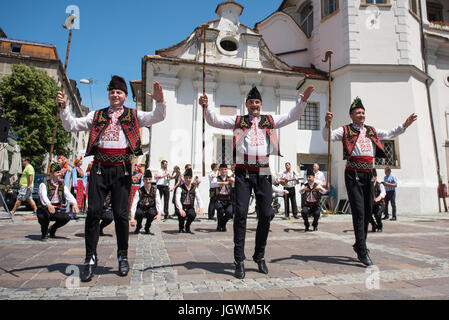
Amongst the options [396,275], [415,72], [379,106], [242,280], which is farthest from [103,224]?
[415,72]

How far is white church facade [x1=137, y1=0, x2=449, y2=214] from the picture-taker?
15.1 meters

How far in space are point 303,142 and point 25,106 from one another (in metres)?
23.9

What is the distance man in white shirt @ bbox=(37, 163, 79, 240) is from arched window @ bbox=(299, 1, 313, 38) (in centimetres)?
1886

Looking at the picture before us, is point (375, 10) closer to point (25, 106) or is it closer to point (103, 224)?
point (103, 224)

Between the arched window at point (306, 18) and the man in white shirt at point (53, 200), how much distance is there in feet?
61.9

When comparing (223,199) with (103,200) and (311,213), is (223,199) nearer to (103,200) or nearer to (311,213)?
(311,213)

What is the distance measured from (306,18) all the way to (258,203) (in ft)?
68.1

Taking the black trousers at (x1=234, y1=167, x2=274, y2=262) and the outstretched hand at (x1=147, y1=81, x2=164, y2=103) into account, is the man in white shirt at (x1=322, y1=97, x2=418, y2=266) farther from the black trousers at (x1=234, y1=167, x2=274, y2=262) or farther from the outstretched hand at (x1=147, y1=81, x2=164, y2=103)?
the outstretched hand at (x1=147, y1=81, x2=164, y2=103)

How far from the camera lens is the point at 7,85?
25969 mm

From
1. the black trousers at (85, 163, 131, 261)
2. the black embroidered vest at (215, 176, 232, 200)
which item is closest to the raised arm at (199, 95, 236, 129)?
the black trousers at (85, 163, 131, 261)

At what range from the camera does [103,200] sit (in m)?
3.43

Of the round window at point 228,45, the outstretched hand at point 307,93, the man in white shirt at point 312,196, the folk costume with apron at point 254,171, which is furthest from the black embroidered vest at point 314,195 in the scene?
the round window at point 228,45

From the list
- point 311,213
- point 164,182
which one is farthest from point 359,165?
point 164,182

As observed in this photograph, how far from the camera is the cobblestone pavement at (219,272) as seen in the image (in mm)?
2732
